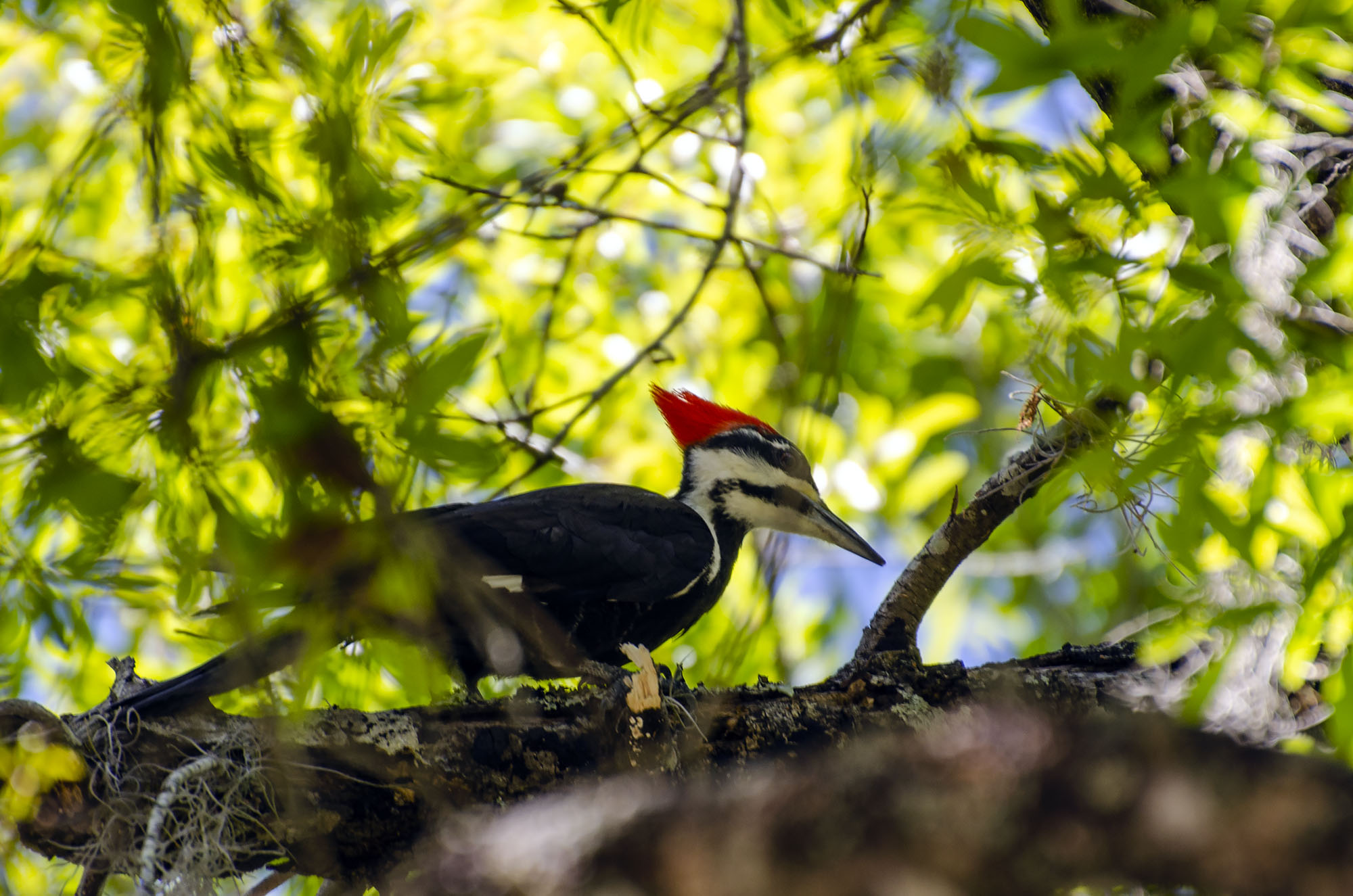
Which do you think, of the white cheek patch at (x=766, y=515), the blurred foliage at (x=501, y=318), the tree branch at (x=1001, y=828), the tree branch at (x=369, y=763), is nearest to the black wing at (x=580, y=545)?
the blurred foliage at (x=501, y=318)

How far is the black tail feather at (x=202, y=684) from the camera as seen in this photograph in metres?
2.17

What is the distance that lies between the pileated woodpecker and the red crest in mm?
16

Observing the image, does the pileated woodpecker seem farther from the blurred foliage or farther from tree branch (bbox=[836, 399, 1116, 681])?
tree branch (bbox=[836, 399, 1116, 681])

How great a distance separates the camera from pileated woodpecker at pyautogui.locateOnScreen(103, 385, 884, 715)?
8.28 feet

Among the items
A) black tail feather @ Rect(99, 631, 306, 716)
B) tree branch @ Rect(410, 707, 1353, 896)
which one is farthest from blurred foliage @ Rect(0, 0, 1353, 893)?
tree branch @ Rect(410, 707, 1353, 896)

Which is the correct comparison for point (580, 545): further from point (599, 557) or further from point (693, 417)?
point (693, 417)

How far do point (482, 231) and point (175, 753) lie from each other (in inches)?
92.7

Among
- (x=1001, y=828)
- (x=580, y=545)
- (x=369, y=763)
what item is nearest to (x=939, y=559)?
(x=580, y=545)

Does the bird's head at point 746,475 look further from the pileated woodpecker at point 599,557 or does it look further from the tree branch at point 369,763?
the tree branch at point 369,763

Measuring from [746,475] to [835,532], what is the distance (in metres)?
0.42

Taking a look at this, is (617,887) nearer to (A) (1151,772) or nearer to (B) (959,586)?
(A) (1151,772)

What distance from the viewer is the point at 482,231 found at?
4.00m

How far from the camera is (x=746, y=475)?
384 centimetres

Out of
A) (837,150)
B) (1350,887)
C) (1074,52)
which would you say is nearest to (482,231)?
(837,150)
